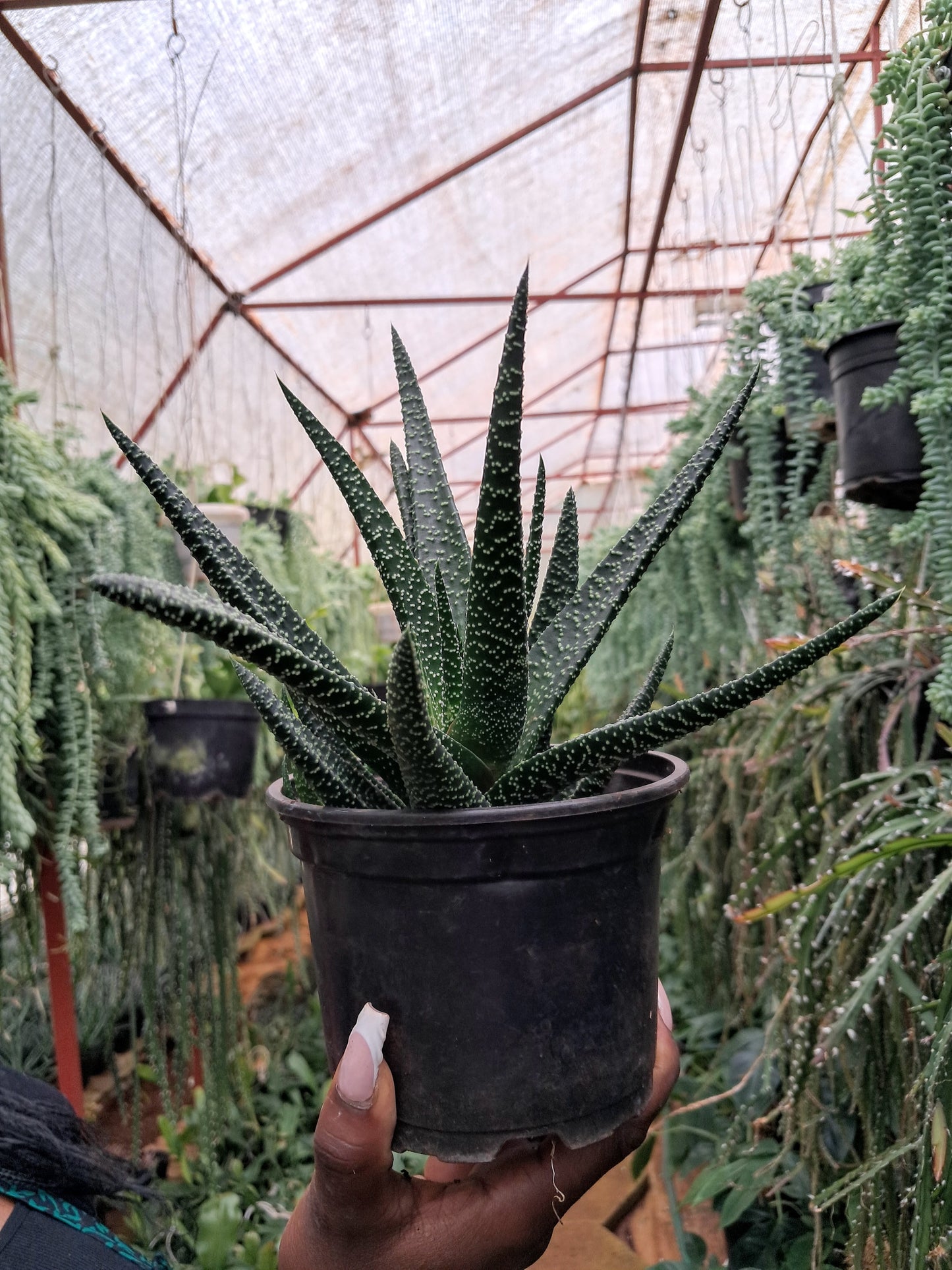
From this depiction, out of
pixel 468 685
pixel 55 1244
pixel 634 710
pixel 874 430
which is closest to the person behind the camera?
pixel 468 685

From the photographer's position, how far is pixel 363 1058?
17.1 inches

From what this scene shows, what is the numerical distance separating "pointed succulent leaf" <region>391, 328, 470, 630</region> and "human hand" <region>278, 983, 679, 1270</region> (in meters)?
0.25

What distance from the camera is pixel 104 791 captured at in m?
1.48

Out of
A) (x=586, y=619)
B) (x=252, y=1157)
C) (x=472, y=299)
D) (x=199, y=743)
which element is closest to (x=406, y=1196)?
(x=586, y=619)


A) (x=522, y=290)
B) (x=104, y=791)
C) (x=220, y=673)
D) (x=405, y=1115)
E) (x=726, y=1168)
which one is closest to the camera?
(x=522, y=290)

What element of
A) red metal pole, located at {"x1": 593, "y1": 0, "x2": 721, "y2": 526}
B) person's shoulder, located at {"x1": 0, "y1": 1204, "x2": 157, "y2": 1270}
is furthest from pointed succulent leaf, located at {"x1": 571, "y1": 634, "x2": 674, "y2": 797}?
red metal pole, located at {"x1": 593, "y1": 0, "x2": 721, "y2": 526}

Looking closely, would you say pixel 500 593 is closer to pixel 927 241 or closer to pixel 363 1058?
pixel 363 1058

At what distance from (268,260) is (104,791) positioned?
2.12 meters

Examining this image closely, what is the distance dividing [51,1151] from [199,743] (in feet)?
2.39

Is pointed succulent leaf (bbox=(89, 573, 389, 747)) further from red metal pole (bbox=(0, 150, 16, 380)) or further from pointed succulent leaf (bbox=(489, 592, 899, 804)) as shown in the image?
red metal pole (bbox=(0, 150, 16, 380))

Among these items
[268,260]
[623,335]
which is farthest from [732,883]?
[623,335]

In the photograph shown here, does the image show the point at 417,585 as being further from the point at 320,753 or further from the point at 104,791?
the point at 104,791

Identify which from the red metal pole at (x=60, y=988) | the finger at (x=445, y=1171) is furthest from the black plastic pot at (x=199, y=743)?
the finger at (x=445, y=1171)

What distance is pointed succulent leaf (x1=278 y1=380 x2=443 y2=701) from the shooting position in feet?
1.57
